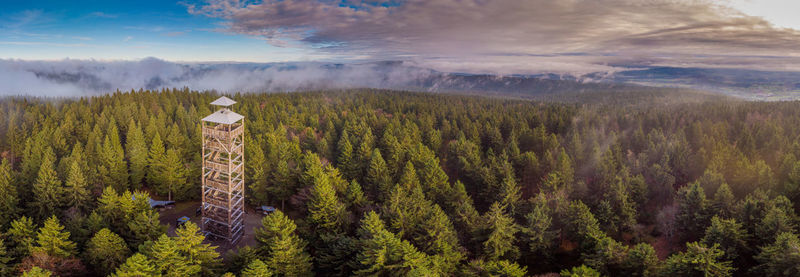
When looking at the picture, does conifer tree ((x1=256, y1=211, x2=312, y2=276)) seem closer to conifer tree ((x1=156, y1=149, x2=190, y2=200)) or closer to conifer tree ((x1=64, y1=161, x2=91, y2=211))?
conifer tree ((x1=64, y1=161, x2=91, y2=211))

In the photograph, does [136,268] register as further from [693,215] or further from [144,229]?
[693,215]

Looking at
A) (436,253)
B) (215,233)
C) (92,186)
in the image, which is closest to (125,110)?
(92,186)

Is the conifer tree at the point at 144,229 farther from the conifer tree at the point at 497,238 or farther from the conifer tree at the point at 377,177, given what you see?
the conifer tree at the point at 497,238

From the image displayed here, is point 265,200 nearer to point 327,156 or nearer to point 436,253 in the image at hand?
point 327,156

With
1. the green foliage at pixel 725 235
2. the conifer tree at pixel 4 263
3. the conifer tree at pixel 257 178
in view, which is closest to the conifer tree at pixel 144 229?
the conifer tree at pixel 4 263

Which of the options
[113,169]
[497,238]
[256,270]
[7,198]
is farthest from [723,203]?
[7,198]

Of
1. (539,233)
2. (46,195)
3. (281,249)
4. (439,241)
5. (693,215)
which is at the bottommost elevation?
(539,233)
